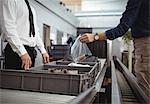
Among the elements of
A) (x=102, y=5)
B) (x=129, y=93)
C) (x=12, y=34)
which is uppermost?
(x=102, y=5)

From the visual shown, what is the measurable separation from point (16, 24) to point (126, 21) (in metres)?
0.82

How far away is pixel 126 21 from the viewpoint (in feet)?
4.25

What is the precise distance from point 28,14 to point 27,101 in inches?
36.5

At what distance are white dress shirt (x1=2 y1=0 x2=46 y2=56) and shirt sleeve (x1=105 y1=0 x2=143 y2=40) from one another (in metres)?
0.60

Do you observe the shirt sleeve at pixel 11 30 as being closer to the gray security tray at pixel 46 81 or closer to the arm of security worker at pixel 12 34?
the arm of security worker at pixel 12 34

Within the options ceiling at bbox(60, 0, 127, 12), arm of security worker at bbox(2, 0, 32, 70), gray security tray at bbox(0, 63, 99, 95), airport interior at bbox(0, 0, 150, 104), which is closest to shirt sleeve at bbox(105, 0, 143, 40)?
airport interior at bbox(0, 0, 150, 104)

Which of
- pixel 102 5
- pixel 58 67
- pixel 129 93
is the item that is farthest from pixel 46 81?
pixel 102 5

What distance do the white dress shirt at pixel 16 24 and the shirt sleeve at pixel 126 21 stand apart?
0.60 meters

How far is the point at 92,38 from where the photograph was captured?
1.29 metres

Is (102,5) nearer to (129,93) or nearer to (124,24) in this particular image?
(129,93)

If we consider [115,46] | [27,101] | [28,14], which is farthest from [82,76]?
[115,46]

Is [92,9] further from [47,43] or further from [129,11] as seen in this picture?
[129,11]

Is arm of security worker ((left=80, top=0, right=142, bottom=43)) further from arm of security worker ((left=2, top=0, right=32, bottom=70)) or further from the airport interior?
arm of security worker ((left=2, top=0, right=32, bottom=70))

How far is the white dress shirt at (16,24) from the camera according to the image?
131 centimetres
